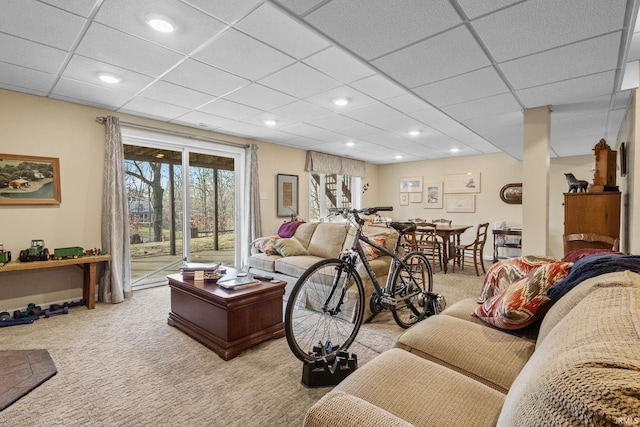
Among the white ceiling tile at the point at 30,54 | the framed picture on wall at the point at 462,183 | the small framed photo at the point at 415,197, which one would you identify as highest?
the white ceiling tile at the point at 30,54

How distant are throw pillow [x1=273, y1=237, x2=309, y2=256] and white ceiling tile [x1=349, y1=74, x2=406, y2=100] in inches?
85.2

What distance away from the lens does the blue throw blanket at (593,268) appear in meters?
1.24

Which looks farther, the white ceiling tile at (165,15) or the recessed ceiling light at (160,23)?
the recessed ceiling light at (160,23)

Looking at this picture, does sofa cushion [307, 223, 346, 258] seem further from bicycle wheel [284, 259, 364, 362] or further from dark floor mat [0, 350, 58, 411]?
dark floor mat [0, 350, 58, 411]

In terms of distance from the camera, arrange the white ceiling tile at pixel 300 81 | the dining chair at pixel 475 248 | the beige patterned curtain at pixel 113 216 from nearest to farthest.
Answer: the white ceiling tile at pixel 300 81
the beige patterned curtain at pixel 113 216
the dining chair at pixel 475 248

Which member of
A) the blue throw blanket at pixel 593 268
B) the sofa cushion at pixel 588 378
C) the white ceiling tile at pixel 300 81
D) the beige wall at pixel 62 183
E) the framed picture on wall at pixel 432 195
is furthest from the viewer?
the framed picture on wall at pixel 432 195

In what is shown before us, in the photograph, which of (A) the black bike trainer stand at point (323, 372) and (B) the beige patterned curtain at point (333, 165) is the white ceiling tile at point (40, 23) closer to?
(A) the black bike trainer stand at point (323, 372)

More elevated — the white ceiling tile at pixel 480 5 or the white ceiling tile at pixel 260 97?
the white ceiling tile at pixel 260 97

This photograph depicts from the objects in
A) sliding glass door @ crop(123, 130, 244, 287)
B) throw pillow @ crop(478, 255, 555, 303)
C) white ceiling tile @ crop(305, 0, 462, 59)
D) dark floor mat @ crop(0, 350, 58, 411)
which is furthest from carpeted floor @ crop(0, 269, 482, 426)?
white ceiling tile @ crop(305, 0, 462, 59)

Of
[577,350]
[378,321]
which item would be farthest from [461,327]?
[378,321]

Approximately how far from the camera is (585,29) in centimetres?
195

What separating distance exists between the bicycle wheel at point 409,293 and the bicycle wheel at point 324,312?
40cm

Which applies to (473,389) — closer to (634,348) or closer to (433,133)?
(634,348)

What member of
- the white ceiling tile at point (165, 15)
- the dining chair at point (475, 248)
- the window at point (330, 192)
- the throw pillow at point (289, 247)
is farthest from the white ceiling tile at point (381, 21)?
the window at point (330, 192)
